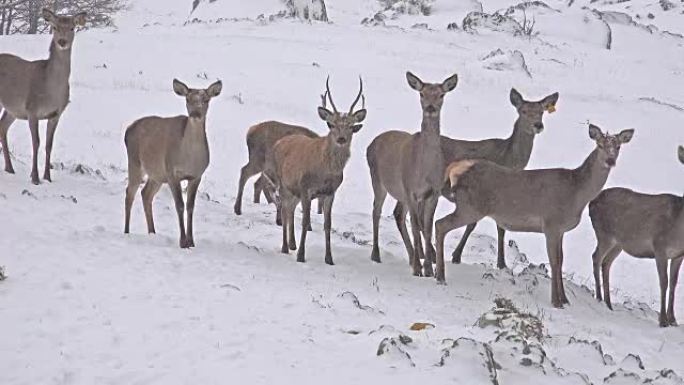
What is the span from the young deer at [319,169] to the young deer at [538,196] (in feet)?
4.53

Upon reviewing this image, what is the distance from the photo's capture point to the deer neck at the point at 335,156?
1065cm

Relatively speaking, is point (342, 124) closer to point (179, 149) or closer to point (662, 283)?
point (179, 149)

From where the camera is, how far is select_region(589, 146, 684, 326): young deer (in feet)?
33.9

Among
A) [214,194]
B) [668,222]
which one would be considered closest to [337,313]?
[668,222]

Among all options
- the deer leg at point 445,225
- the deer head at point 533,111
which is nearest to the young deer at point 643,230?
the deer head at point 533,111

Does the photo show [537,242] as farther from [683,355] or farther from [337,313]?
[337,313]

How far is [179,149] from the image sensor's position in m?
10.5

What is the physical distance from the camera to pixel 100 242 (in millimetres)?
9711

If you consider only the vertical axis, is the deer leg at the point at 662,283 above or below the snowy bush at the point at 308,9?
below

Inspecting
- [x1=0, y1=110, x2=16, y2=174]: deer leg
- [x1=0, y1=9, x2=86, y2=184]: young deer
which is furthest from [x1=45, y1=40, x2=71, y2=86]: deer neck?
[x1=0, y1=110, x2=16, y2=174]: deer leg

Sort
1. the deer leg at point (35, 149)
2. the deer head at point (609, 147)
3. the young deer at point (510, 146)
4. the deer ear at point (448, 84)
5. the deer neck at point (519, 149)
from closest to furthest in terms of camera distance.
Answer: the deer head at point (609, 147)
the deer ear at point (448, 84)
the young deer at point (510, 146)
the deer neck at point (519, 149)
the deer leg at point (35, 149)

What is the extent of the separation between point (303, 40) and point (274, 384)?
107 ft

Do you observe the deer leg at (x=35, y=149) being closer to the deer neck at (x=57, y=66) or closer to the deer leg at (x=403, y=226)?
the deer neck at (x=57, y=66)

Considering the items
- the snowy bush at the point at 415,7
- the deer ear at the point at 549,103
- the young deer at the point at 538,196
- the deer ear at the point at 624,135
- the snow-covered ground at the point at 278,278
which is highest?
the deer ear at the point at 549,103
